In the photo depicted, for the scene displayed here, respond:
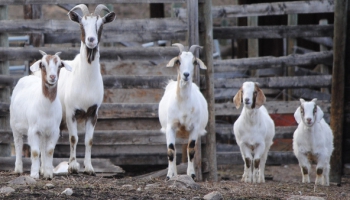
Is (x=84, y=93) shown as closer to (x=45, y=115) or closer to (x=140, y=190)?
(x=45, y=115)

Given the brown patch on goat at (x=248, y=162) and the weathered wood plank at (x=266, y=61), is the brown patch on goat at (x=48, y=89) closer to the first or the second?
the brown patch on goat at (x=248, y=162)

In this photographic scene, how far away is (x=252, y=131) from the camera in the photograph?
37.4 ft

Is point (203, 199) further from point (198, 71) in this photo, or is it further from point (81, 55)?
point (198, 71)

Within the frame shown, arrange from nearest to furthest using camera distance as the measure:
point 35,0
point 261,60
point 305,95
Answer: point 35,0, point 261,60, point 305,95

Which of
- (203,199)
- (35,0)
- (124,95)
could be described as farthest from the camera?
(124,95)

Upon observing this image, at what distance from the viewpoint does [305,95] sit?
48.9ft

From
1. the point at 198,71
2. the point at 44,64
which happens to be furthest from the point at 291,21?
the point at 44,64

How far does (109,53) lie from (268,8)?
118 inches

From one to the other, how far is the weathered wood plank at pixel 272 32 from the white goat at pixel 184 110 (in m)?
1.69

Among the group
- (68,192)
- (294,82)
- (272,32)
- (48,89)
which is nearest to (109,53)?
(48,89)

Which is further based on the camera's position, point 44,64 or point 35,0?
point 35,0

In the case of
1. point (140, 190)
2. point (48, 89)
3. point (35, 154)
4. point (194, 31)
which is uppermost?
point (194, 31)

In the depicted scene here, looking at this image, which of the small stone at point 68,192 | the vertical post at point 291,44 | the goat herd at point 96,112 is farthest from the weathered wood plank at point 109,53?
the small stone at point 68,192

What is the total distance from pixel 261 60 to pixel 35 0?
391 centimetres
